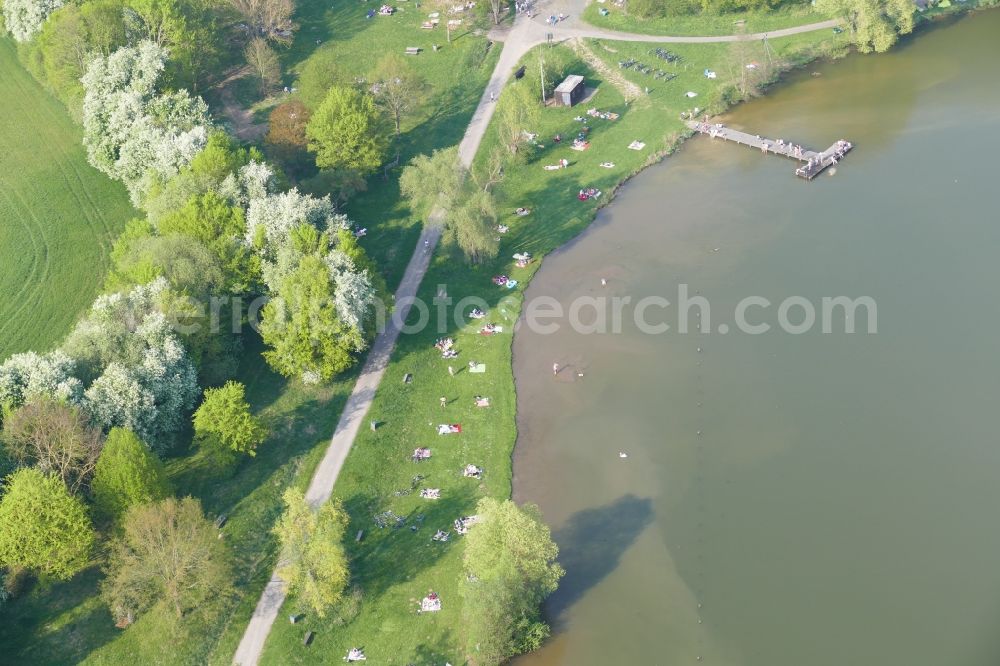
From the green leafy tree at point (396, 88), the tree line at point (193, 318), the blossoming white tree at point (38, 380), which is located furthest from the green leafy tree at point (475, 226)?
the blossoming white tree at point (38, 380)

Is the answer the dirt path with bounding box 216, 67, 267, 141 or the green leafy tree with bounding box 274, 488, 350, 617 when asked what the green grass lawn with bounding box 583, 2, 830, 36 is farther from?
the green leafy tree with bounding box 274, 488, 350, 617

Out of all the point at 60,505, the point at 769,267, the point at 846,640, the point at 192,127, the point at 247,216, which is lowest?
the point at 846,640

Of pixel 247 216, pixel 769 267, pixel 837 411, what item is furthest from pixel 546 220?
pixel 837 411

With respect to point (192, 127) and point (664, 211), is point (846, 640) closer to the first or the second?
point (664, 211)

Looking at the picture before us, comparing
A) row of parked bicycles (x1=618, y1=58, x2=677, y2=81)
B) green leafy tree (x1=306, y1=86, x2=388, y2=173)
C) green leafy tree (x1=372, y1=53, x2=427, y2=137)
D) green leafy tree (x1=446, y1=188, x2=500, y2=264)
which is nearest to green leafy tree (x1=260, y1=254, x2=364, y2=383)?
green leafy tree (x1=446, y1=188, x2=500, y2=264)

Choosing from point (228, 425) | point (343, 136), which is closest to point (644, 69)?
point (343, 136)

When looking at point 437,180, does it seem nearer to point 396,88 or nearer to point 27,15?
point 396,88
